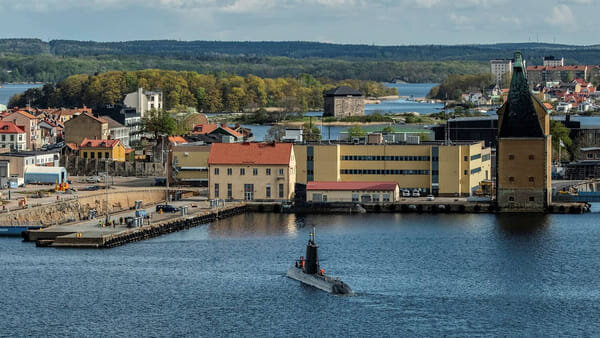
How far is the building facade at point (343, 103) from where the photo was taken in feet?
509

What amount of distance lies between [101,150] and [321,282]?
3773 cm

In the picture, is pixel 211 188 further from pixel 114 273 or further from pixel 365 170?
pixel 114 273

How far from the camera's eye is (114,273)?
4119 centimetres

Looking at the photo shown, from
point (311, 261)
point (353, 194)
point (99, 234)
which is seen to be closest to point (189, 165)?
point (353, 194)

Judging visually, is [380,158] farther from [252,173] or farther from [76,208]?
[76,208]

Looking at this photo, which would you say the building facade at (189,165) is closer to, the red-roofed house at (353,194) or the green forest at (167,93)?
the red-roofed house at (353,194)

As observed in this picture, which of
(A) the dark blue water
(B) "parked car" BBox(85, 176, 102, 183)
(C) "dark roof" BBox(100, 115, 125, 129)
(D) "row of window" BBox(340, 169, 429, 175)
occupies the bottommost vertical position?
(A) the dark blue water

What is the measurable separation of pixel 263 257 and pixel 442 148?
18.2 meters

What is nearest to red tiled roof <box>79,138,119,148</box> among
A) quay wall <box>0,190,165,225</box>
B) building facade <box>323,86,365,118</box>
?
quay wall <box>0,190,165,225</box>

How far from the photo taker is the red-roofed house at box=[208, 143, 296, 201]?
5891 centimetres

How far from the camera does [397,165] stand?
60.5 meters

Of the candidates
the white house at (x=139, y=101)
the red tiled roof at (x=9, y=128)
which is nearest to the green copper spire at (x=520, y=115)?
the red tiled roof at (x=9, y=128)

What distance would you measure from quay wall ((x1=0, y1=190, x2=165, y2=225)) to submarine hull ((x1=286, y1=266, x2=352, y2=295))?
1542 cm

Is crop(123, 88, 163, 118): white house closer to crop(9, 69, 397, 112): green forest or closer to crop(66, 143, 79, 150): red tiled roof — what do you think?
crop(66, 143, 79, 150): red tiled roof
